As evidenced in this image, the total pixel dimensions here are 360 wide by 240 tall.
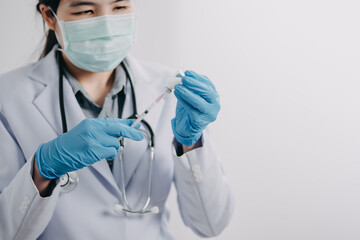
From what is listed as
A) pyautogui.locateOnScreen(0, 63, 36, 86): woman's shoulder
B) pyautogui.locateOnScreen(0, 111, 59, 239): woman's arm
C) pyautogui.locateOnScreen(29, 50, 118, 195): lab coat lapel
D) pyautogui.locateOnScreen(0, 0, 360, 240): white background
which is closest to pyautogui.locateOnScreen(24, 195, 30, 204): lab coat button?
pyautogui.locateOnScreen(0, 111, 59, 239): woman's arm

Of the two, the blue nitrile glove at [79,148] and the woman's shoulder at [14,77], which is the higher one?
the woman's shoulder at [14,77]

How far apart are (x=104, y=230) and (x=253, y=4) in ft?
3.14

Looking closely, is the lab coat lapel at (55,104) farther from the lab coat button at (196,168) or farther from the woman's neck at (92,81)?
the lab coat button at (196,168)

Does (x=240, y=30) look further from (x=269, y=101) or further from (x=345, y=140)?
(x=345, y=140)

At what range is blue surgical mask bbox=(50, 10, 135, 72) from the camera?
3.51 ft

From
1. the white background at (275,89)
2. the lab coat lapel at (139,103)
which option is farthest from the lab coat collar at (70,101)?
the white background at (275,89)

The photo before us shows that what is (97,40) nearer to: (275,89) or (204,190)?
(204,190)

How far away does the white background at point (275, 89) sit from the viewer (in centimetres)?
146

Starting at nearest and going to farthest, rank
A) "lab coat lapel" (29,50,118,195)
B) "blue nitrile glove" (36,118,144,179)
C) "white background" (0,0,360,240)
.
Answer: "blue nitrile glove" (36,118,144,179), "lab coat lapel" (29,50,118,195), "white background" (0,0,360,240)

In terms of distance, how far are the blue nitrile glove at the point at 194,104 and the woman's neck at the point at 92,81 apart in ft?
0.92

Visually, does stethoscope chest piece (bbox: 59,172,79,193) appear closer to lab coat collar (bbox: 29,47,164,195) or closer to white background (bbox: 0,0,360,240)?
lab coat collar (bbox: 29,47,164,195)

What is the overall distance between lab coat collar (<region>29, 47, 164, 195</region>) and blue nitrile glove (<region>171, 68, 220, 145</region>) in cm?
16

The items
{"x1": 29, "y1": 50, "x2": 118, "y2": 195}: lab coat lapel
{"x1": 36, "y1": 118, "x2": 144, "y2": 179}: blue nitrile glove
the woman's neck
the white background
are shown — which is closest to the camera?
{"x1": 36, "y1": 118, "x2": 144, "y2": 179}: blue nitrile glove

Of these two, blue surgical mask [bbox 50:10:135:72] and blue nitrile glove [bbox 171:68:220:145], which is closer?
blue nitrile glove [bbox 171:68:220:145]
